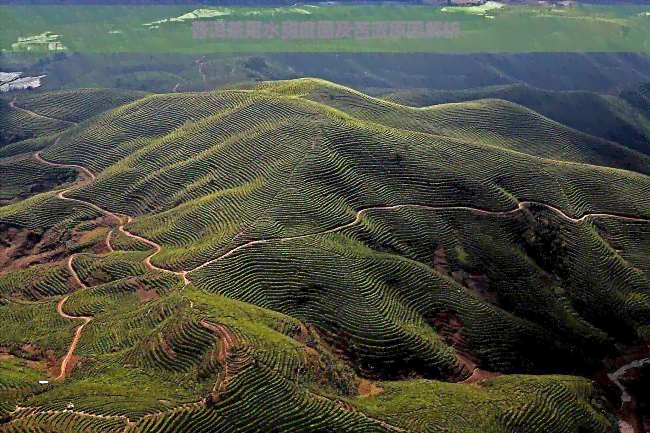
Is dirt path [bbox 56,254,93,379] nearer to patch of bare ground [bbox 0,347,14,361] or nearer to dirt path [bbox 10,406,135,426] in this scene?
patch of bare ground [bbox 0,347,14,361]

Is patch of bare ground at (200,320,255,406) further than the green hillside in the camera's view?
No

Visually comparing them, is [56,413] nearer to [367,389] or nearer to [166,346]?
[166,346]

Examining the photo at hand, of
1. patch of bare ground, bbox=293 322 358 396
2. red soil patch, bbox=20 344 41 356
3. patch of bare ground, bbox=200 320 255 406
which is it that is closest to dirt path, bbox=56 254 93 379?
red soil patch, bbox=20 344 41 356

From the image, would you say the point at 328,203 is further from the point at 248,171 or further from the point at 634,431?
the point at 634,431

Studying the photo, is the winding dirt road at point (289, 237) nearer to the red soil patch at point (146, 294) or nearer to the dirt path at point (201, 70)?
the red soil patch at point (146, 294)

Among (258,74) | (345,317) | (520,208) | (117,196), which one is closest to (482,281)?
(520,208)
